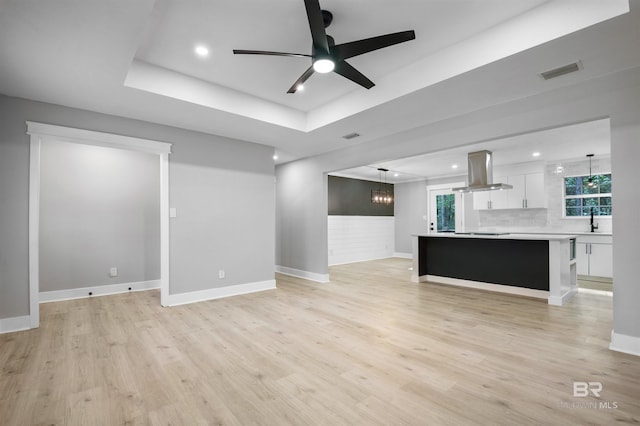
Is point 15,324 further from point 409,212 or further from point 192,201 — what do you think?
point 409,212

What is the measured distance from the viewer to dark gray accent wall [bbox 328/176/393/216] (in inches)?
340

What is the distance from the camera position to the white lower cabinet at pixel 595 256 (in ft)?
19.7

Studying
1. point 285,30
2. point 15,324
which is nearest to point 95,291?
point 15,324

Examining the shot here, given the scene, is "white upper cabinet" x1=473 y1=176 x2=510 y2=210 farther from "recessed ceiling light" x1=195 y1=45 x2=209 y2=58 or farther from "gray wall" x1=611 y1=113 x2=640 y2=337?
"recessed ceiling light" x1=195 y1=45 x2=209 y2=58

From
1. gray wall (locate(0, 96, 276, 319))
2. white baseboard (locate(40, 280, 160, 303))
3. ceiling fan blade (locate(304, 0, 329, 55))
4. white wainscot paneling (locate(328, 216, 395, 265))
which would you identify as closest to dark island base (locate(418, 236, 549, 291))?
gray wall (locate(0, 96, 276, 319))

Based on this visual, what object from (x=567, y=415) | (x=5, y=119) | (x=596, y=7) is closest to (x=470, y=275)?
(x=567, y=415)

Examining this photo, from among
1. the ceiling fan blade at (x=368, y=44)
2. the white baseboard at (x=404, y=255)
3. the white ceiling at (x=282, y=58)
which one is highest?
the white ceiling at (x=282, y=58)

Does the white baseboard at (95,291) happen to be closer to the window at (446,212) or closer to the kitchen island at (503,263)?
the kitchen island at (503,263)

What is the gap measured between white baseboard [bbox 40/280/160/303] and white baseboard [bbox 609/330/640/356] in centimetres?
627

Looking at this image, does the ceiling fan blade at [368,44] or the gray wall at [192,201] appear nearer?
the ceiling fan blade at [368,44]

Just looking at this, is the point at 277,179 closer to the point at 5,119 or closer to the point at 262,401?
the point at 5,119

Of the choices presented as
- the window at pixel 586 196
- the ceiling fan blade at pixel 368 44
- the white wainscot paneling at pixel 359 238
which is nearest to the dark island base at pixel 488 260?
the white wainscot paneling at pixel 359 238

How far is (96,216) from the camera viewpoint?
5.02 meters

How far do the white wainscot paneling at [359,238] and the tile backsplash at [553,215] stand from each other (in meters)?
3.23
